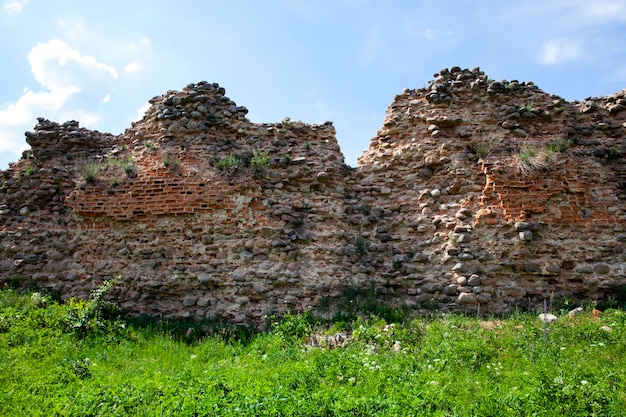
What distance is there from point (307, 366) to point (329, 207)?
428cm

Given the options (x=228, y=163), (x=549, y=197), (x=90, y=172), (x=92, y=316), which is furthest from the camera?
(x=90, y=172)

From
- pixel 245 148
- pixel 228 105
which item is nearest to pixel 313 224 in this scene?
pixel 245 148

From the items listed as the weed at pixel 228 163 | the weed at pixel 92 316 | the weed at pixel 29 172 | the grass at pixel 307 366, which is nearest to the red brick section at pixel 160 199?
the weed at pixel 228 163

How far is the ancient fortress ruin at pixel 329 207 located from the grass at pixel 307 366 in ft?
2.80

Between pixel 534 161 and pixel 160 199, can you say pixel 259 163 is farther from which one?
pixel 534 161

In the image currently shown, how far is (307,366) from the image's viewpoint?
511 cm

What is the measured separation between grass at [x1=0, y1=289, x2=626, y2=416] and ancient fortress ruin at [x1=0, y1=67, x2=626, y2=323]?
85 cm

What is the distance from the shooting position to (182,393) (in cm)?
438

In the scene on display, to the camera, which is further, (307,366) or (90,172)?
(90,172)

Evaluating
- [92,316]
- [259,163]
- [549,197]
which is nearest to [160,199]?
[259,163]

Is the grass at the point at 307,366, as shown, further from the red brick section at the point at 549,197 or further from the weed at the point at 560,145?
the weed at the point at 560,145

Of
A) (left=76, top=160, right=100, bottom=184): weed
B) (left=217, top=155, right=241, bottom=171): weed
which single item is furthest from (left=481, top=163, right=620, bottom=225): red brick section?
(left=76, top=160, right=100, bottom=184): weed

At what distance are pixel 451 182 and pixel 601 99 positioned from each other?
159 inches

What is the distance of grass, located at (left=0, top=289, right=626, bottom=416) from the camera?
4102 mm
